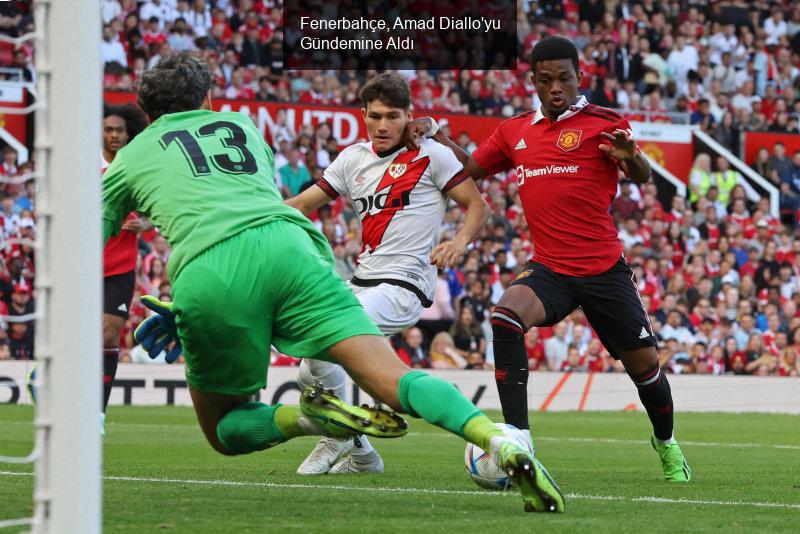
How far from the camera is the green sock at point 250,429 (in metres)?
5.27

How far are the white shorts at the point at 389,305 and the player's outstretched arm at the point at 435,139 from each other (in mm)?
850

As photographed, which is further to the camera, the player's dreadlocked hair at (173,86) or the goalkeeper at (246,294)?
the player's dreadlocked hair at (173,86)

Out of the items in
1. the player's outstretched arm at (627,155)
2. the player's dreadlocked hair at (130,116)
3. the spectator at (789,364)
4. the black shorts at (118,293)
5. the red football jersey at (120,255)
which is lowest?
the spectator at (789,364)

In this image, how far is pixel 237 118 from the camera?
17.7 feet

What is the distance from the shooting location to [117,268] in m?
9.59

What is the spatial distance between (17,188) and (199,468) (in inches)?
429

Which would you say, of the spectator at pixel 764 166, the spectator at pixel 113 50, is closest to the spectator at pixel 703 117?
the spectator at pixel 764 166

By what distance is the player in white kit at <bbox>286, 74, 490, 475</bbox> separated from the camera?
25.1ft

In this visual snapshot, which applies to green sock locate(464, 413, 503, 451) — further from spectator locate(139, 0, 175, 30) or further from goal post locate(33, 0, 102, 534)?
spectator locate(139, 0, 175, 30)

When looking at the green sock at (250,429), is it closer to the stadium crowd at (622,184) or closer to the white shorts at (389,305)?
the white shorts at (389,305)

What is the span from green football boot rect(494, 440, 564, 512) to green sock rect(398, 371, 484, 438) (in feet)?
0.79

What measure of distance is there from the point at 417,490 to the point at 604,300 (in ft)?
5.68

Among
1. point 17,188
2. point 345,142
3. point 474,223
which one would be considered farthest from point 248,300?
point 345,142

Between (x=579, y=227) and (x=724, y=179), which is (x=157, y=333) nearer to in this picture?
(x=579, y=227)
